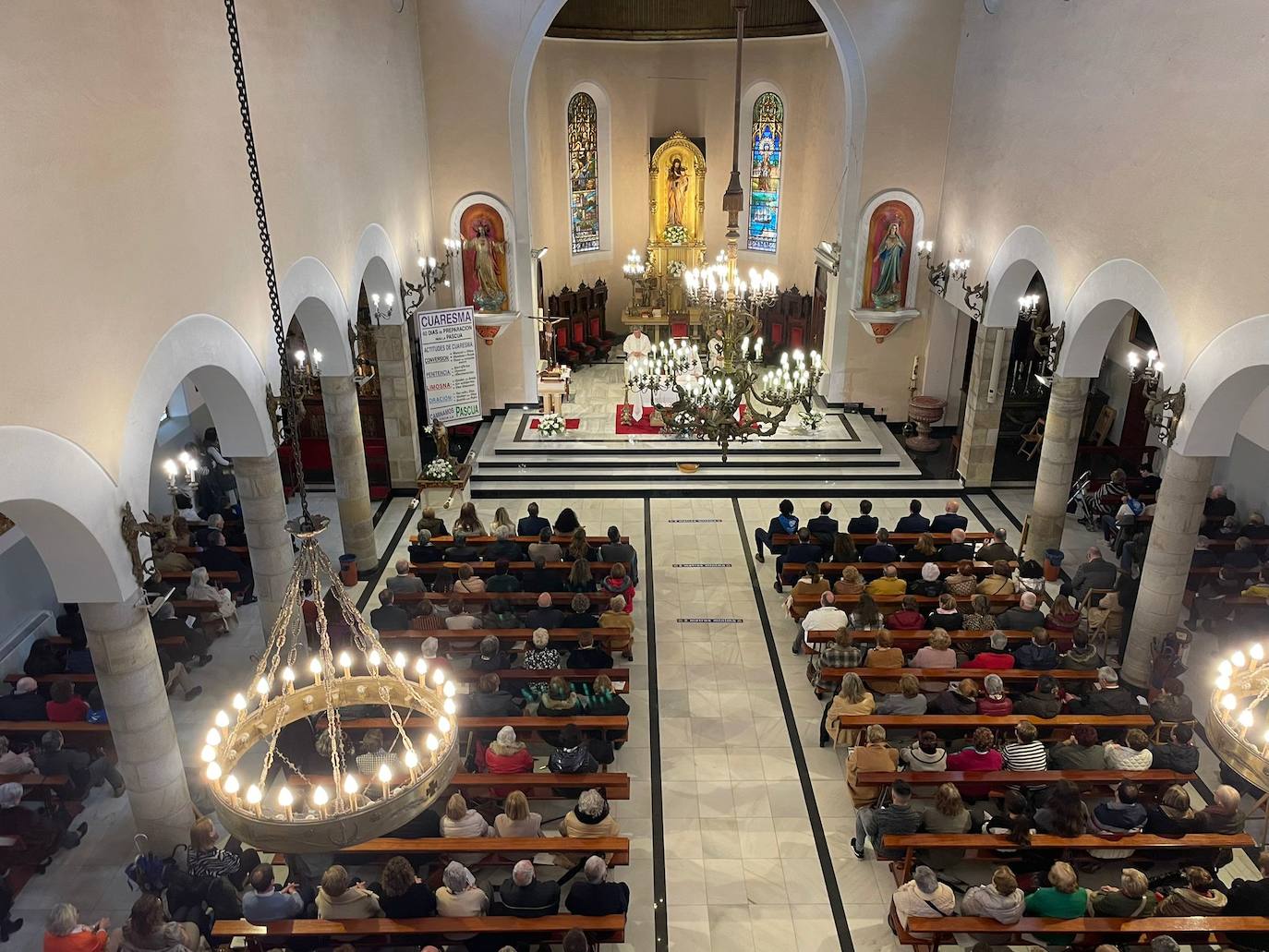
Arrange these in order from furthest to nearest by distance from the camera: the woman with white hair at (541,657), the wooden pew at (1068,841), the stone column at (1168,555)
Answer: the woman with white hair at (541,657) < the stone column at (1168,555) < the wooden pew at (1068,841)

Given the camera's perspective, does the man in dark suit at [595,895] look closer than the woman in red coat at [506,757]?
Yes

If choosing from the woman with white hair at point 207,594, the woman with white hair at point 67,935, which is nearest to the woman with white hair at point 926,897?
the woman with white hair at point 67,935

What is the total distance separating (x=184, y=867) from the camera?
7664 mm

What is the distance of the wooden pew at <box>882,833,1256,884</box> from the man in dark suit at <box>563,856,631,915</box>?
7.78 feet

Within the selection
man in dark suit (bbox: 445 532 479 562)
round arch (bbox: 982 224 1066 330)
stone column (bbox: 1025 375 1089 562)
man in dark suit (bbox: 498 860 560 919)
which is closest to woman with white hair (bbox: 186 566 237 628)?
man in dark suit (bbox: 445 532 479 562)

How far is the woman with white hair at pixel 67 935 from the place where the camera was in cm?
656

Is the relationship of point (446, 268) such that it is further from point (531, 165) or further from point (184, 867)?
point (184, 867)

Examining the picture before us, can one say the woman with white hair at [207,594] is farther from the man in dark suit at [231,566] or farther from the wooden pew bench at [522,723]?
the wooden pew bench at [522,723]

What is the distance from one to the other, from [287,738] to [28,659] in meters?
3.39

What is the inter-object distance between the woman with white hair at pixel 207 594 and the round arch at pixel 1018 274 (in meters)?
11.5

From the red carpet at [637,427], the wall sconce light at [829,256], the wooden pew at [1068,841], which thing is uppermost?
the wall sconce light at [829,256]

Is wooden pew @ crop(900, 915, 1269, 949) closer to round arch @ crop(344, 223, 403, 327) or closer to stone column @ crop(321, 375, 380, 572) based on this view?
stone column @ crop(321, 375, 380, 572)

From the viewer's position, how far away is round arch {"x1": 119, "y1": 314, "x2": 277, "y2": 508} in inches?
299

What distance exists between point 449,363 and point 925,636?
8.65 m
